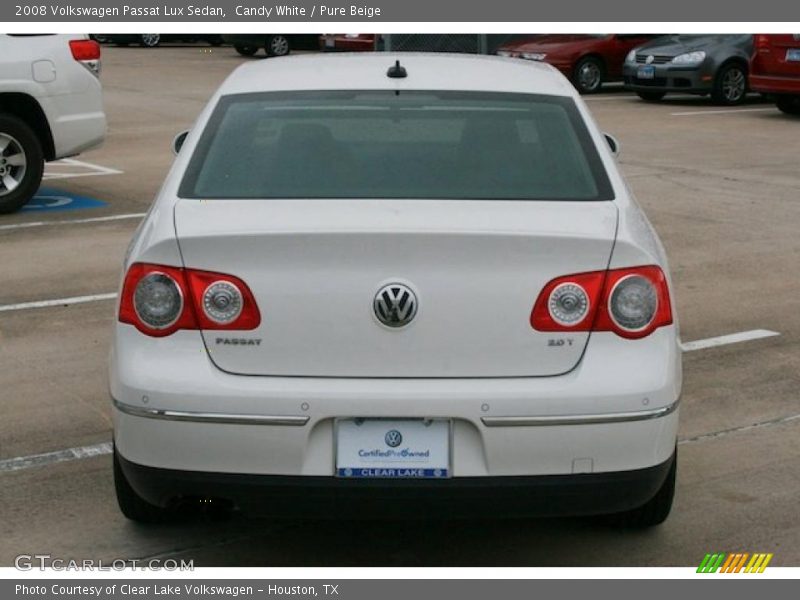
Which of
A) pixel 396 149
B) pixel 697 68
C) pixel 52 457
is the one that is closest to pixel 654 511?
pixel 396 149

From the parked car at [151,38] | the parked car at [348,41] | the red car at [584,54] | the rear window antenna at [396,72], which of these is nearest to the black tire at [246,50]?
the parked car at [151,38]

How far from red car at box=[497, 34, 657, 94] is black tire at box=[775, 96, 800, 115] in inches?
161

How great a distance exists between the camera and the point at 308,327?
13.7ft

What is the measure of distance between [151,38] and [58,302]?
27840mm

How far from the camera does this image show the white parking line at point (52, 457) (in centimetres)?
567

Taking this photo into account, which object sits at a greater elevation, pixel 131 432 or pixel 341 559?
pixel 131 432

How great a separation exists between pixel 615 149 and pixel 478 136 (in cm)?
153

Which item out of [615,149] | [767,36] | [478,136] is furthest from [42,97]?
[767,36]

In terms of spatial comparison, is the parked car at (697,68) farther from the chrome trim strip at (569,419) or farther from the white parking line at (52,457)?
the chrome trim strip at (569,419)

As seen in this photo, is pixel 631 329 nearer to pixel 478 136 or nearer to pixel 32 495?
pixel 478 136

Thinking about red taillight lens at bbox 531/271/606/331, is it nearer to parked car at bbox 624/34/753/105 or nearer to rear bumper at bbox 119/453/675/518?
rear bumper at bbox 119/453/675/518

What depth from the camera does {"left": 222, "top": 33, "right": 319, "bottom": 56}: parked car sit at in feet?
106

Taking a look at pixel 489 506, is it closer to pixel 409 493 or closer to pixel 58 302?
pixel 409 493

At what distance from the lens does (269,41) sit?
1280 inches
